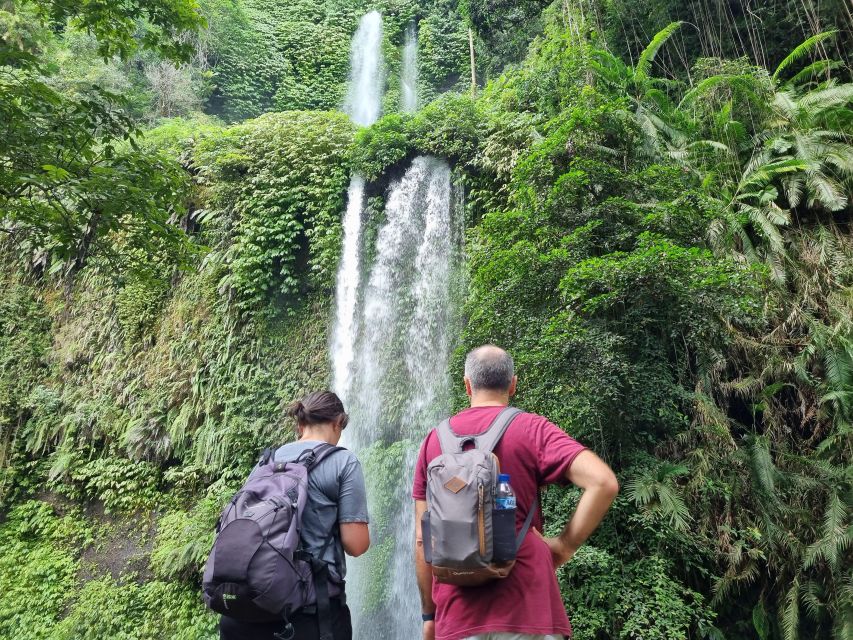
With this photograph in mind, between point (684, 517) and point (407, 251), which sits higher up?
point (407, 251)

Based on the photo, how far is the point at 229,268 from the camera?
10.6 m

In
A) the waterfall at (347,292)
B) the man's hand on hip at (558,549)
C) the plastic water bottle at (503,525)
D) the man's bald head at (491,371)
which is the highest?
the waterfall at (347,292)

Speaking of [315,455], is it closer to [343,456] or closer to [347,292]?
[343,456]

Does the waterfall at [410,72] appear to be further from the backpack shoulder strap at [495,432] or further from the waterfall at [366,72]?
the backpack shoulder strap at [495,432]

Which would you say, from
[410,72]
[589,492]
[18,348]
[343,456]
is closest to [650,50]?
[343,456]

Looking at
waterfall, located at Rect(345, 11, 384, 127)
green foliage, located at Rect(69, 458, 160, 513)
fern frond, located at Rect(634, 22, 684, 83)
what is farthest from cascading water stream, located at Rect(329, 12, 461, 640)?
waterfall, located at Rect(345, 11, 384, 127)

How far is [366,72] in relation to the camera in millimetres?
21234

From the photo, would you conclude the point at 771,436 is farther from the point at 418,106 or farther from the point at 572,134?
the point at 418,106

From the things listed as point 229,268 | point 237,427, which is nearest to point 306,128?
point 229,268

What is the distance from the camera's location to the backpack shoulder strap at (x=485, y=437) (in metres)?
2.05

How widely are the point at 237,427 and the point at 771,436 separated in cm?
726

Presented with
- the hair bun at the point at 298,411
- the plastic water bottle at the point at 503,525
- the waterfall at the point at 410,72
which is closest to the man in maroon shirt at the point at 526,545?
the plastic water bottle at the point at 503,525

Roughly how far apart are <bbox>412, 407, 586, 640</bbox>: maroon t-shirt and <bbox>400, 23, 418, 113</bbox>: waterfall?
19133 mm

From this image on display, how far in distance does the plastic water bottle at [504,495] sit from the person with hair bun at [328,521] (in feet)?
2.42
